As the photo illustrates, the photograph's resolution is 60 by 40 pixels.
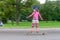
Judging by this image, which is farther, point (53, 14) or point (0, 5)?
point (53, 14)

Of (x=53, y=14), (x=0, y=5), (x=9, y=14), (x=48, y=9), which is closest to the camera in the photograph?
(x=0, y=5)

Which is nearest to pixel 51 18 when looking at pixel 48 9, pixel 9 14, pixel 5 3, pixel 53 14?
pixel 53 14

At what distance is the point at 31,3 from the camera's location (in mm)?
32719

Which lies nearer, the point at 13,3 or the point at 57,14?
the point at 13,3

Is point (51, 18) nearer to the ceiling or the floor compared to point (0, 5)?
nearer to the floor

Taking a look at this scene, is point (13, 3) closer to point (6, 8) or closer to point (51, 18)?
point (6, 8)

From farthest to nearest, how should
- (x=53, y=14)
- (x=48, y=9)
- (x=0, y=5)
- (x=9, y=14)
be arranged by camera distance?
(x=53, y=14), (x=48, y=9), (x=9, y=14), (x=0, y=5)

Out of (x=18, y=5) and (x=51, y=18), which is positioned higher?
(x=18, y=5)

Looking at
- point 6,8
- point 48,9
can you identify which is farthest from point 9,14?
point 48,9

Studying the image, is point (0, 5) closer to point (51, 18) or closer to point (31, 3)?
point (31, 3)

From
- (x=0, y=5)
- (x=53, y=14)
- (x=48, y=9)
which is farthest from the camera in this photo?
(x=53, y=14)

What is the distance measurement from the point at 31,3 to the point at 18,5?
1718mm

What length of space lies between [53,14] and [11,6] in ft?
58.2

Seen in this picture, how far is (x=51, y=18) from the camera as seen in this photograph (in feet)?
164
